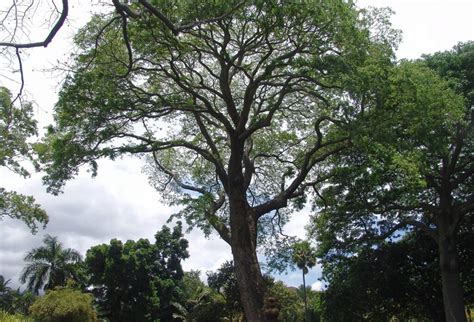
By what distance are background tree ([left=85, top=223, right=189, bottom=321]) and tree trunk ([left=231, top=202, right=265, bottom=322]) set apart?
25298mm

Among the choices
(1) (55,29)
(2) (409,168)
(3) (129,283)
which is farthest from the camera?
(3) (129,283)

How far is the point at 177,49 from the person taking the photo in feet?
42.5

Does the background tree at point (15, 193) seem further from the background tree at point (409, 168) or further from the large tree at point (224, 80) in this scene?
the background tree at point (409, 168)

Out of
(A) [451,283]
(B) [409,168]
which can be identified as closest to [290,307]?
(A) [451,283]

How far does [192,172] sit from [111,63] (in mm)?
6567

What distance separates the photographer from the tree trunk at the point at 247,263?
1190 cm

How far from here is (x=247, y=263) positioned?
40.9ft

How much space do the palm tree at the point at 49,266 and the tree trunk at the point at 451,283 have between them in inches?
1279

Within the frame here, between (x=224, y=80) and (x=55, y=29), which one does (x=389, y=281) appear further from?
(x=55, y=29)

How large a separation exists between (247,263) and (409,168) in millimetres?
4655

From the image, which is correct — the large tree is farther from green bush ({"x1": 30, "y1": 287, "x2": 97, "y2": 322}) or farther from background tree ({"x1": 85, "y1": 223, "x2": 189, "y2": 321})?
background tree ({"x1": 85, "y1": 223, "x2": 189, "y2": 321})

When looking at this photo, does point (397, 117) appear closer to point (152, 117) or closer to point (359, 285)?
point (152, 117)

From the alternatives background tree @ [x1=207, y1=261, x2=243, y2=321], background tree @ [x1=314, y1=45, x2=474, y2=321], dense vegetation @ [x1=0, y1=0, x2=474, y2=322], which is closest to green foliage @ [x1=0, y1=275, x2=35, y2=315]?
background tree @ [x1=207, y1=261, x2=243, y2=321]

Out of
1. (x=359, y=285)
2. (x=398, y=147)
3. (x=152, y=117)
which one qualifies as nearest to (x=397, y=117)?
(x=398, y=147)
